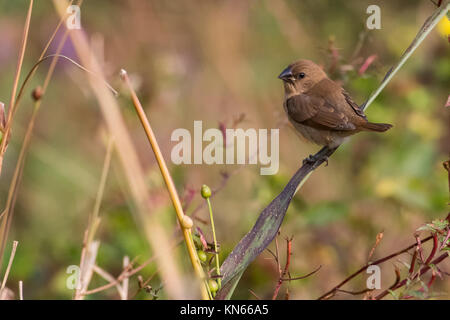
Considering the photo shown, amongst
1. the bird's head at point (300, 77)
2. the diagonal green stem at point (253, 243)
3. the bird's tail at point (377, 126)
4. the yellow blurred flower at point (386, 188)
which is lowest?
the diagonal green stem at point (253, 243)

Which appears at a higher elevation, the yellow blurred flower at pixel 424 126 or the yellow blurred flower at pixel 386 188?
the yellow blurred flower at pixel 424 126

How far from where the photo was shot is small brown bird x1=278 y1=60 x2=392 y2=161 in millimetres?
2582

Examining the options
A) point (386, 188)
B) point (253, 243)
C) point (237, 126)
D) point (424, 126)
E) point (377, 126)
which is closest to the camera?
point (253, 243)

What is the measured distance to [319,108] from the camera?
8.81 feet

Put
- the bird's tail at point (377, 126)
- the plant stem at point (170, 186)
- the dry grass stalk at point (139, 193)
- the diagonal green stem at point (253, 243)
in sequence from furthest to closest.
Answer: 1. the bird's tail at point (377, 126)
2. the diagonal green stem at point (253, 243)
3. the plant stem at point (170, 186)
4. the dry grass stalk at point (139, 193)

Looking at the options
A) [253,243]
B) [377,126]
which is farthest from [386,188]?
[253,243]

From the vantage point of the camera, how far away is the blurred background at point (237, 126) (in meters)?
2.74

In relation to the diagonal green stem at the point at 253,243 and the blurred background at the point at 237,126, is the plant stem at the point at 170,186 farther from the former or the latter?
the blurred background at the point at 237,126

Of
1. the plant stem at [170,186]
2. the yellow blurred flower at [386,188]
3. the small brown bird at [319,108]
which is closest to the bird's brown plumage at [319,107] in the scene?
the small brown bird at [319,108]

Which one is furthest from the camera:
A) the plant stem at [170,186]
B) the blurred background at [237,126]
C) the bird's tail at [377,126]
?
the blurred background at [237,126]

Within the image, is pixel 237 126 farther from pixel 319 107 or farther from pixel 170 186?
pixel 170 186

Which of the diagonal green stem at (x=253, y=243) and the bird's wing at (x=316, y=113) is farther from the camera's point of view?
the bird's wing at (x=316, y=113)

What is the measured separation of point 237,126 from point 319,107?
37.3 inches
